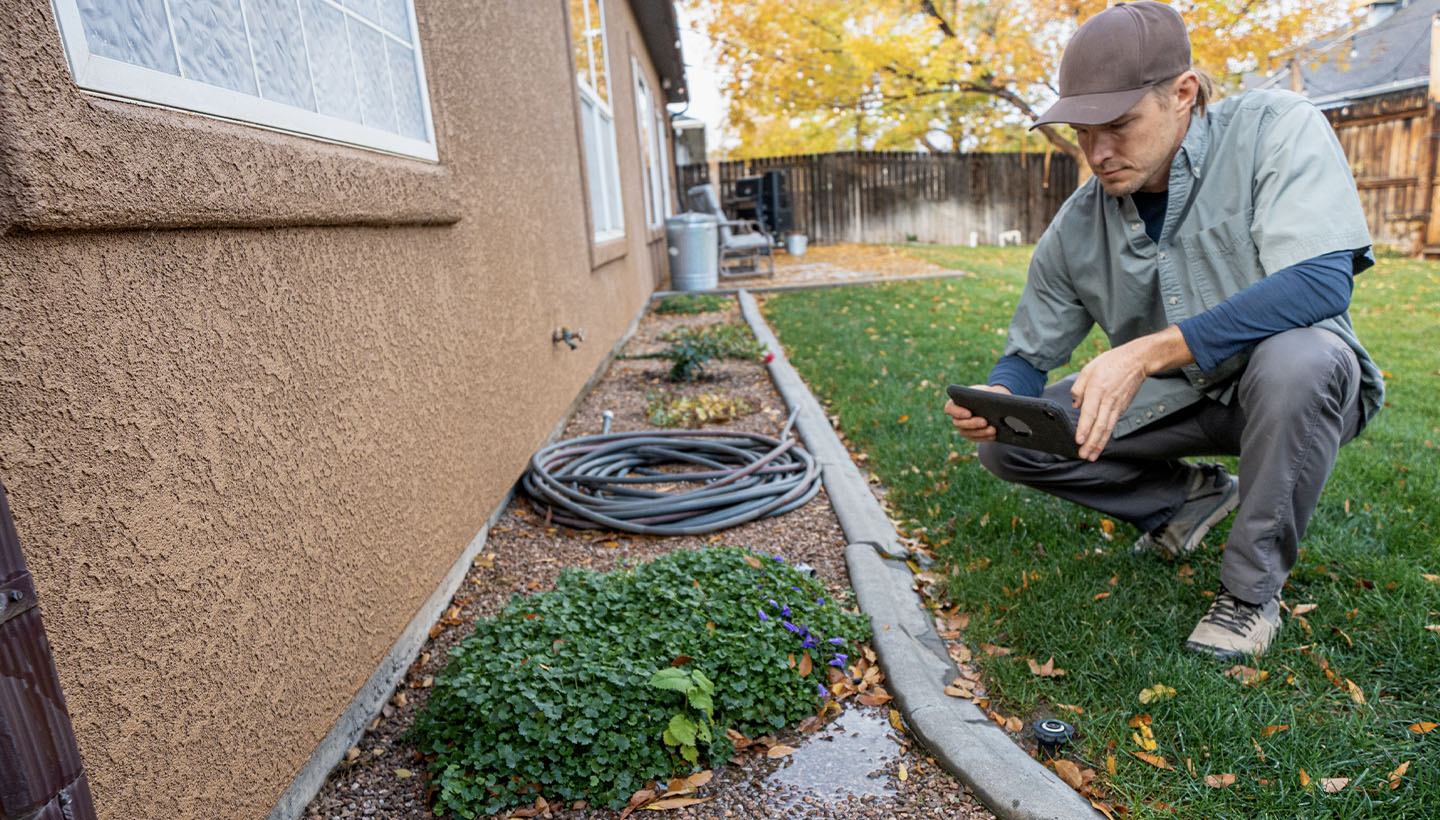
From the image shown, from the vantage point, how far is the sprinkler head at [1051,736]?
171cm

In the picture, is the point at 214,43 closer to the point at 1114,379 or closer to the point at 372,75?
the point at 372,75

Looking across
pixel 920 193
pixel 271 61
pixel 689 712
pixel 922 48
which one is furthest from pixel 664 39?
pixel 689 712

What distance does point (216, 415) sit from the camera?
146 centimetres

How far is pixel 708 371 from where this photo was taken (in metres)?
5.54

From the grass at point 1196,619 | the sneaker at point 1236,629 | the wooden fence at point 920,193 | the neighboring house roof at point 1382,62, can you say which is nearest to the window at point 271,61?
the grass at point 1196,619

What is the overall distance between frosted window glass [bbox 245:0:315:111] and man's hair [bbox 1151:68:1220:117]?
199 centimetres

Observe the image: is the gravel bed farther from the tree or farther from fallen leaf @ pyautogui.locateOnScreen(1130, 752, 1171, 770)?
the tree

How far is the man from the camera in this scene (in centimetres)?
187

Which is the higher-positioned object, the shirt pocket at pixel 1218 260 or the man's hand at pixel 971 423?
the shirt pocket at pixel 1218 260

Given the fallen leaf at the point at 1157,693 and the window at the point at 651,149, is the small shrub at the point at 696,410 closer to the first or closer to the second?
the fallen leaf at the point at 1157,693

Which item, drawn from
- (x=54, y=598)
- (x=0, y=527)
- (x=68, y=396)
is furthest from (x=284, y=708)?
(x=0, y=527)

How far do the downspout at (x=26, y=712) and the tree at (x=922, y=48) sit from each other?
576 inches

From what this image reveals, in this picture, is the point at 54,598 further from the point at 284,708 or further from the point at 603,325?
the point at 603,325

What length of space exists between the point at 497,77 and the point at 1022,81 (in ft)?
44.5
